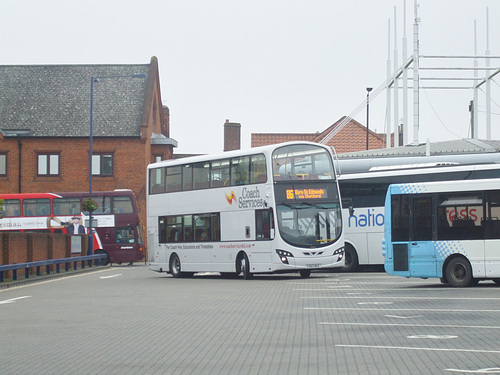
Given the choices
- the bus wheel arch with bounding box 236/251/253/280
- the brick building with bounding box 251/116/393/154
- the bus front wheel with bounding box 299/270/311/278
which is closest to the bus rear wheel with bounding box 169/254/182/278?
the bus wheel arch with bounding box 236/251/253/280

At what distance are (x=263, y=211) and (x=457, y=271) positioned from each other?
7.25 metres

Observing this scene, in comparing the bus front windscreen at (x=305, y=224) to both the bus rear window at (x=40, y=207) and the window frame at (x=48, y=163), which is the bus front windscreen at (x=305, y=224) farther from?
the window frame at (x=48, y=163)

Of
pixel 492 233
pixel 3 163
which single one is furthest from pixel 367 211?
pixel 3 163

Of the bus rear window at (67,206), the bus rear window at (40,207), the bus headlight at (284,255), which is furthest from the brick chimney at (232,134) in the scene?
the bus headlight at (284,255)

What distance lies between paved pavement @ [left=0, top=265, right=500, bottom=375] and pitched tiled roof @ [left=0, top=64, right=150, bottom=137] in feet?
125

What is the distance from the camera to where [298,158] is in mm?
26391

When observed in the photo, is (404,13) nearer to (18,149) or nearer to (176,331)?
(18,149)

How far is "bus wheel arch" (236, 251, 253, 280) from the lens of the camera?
2734 cm

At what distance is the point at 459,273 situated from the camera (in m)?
20.9

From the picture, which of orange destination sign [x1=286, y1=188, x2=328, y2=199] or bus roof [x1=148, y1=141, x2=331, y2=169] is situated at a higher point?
bus roof [x1=148, y1=141, x2=331, y2=169]

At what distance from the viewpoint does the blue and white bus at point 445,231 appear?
2058cm

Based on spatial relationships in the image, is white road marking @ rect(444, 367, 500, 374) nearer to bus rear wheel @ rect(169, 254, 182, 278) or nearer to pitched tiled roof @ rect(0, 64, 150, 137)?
bus rear wheel @ rect(169, 254, 182, 278)

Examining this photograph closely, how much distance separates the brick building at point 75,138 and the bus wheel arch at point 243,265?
29119 millimetres

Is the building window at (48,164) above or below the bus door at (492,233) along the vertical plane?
above
